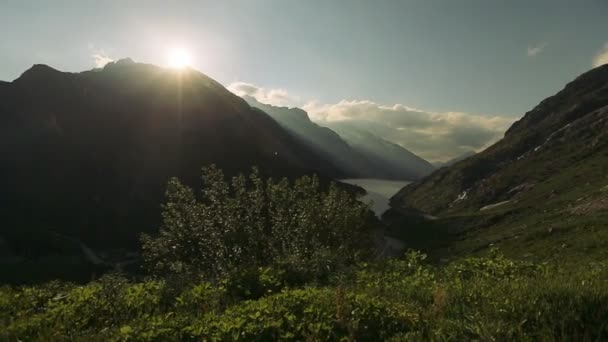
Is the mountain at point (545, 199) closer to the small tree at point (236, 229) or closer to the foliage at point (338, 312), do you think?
the small tree at point (236, 229)

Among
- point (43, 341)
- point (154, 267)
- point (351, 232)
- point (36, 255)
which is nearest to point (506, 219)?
point (351, 232)

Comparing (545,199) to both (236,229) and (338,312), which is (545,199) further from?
(338,312)

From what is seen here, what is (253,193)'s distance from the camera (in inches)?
712

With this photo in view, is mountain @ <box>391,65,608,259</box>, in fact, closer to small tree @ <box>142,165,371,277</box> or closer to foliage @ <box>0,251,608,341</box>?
small tree @ <box>142,165,371,277</box>

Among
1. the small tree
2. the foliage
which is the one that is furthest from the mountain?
the foliage

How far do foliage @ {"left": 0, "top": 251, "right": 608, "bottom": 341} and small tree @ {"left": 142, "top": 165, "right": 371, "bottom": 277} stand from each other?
5502 millimetres

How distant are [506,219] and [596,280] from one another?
313ft

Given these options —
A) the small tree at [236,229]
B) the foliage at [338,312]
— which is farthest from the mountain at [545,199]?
the foliage at [338,312]

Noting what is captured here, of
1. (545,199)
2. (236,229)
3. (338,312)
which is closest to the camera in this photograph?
(338,312)

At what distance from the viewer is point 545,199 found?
100 meters

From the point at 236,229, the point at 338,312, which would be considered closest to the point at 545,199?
the point at 236,229

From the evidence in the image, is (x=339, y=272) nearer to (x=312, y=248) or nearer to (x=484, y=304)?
(x=484, y=304)

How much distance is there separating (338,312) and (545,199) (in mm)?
110652

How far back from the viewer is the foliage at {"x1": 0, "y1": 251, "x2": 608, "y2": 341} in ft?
19.6
